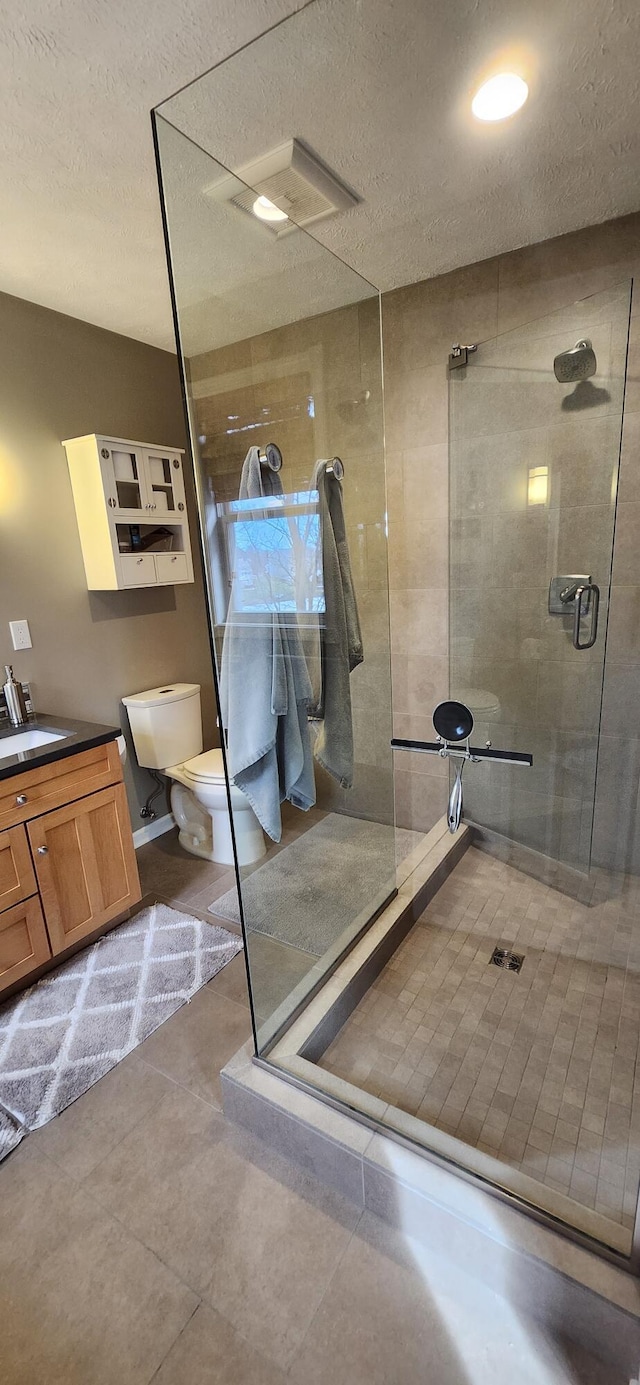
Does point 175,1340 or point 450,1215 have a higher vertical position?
point 450,1215

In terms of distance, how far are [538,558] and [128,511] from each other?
5.51 feet

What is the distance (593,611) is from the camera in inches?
76.4

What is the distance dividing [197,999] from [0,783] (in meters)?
0.93

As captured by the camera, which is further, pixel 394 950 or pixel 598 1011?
pixel 394 950

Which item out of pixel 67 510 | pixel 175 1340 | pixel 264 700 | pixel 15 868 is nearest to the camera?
pixel 175 1340

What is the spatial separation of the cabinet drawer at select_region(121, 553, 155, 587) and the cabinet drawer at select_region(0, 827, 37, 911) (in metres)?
1.15

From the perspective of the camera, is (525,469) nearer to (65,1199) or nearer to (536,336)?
(536,336)

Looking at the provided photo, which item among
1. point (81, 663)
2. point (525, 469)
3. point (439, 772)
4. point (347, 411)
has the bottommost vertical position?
point (439, 772)

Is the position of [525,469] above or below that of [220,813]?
above

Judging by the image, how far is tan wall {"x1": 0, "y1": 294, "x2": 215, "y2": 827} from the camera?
2145 mm

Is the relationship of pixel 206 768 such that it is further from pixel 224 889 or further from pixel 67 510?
pixel 67 510

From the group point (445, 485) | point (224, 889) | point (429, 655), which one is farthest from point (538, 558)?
point (224, 889)

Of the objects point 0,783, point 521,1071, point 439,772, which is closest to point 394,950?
A: point 521,1071

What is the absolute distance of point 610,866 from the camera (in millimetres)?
1996
